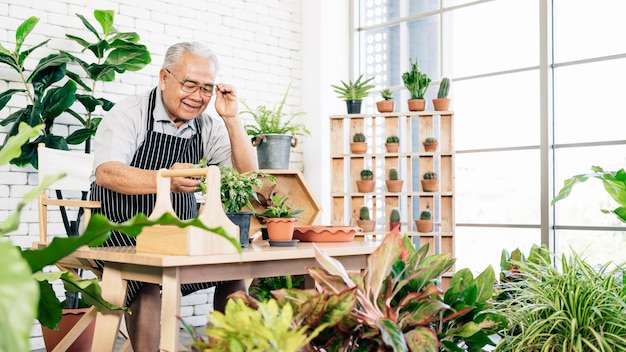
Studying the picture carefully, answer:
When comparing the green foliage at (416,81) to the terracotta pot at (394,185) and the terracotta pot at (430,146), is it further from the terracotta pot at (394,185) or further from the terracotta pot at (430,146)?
the terracotta pot at (394,185)

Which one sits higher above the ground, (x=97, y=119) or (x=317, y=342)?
(x=97, y=119)

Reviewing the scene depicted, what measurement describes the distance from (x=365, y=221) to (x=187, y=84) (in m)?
2.72

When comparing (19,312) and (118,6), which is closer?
(19,312)

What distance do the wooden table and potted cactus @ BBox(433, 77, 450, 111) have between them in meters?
2.91

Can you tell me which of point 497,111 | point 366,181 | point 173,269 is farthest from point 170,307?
point 497,111

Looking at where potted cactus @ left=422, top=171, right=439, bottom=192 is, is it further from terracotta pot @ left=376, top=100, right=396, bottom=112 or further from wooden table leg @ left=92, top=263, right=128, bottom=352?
wooden table leg @ left=92, top=263, right=128, bottom=352

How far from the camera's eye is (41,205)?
3.50 metres

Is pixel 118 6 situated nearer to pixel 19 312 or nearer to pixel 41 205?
pixel 41 205

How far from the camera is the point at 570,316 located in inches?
58.4

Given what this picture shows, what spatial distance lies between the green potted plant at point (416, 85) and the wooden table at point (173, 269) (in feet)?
9.59

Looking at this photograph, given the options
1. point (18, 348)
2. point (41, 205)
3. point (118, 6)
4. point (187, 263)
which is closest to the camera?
point (18, 348)

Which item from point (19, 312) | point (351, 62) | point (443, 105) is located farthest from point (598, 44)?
point (19, 312)

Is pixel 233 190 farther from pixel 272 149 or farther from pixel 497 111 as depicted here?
pixel 497 111

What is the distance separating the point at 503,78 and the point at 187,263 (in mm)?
3966
